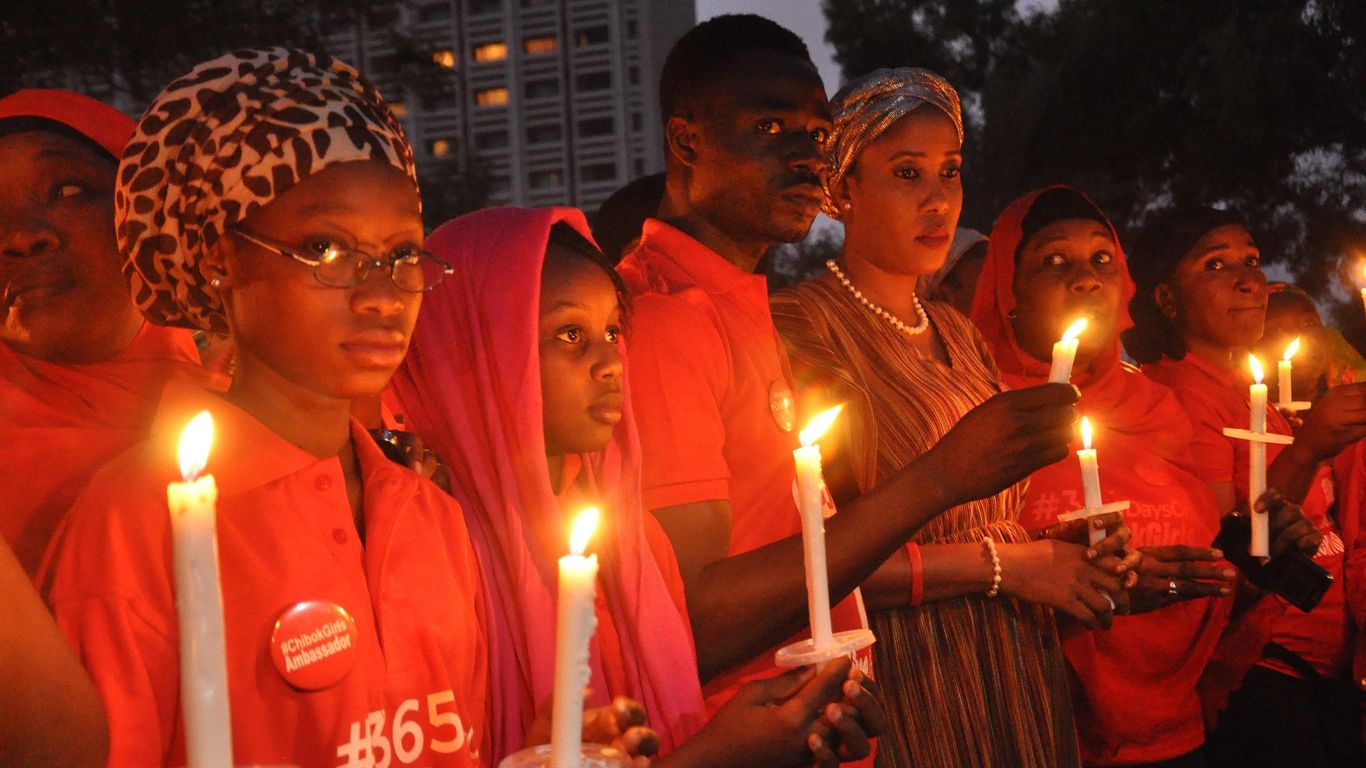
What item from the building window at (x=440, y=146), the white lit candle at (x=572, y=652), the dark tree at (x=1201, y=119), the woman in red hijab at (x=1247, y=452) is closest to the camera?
the white lit candle at (x=572, y=652)

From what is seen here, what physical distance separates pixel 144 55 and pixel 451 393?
8534mm

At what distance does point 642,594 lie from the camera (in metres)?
2.22

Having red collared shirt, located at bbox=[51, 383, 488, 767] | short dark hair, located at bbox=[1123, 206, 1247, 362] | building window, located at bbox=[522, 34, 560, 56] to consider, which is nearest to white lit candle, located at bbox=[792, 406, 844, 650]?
red collared shirt, located at bbox=[51, 383, 488, 767]

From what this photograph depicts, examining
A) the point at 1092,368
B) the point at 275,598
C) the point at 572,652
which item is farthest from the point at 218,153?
the point at 1092,368

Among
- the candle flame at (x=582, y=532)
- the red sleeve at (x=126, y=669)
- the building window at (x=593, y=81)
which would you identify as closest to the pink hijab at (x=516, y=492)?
the red sleeve at (x=126, y=669)

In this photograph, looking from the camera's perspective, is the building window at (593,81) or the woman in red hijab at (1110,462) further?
the building window at (593,81)

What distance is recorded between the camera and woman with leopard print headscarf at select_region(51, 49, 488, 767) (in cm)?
162

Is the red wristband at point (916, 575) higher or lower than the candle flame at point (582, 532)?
lower

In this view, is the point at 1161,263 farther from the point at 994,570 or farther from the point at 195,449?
the point at 195,449

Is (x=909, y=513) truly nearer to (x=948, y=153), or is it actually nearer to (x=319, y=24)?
(x=948, y=153)

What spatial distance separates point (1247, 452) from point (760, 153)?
240cm

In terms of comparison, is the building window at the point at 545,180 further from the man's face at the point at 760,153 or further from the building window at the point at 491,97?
the man's face at the point at 760,153

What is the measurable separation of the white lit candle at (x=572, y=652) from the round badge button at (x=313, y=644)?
2.53ft

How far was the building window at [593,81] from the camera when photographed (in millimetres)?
54875
